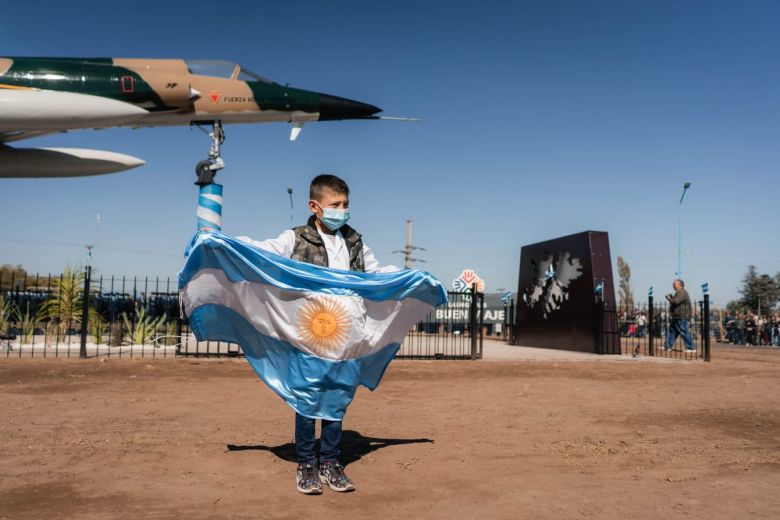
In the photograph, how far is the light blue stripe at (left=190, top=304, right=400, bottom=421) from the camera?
4.11m

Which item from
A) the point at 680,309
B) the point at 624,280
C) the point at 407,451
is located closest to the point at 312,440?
the point at 407,451

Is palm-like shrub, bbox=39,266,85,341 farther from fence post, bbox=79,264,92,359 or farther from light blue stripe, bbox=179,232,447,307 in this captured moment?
light blue stripe, bbox=179,232,447,307

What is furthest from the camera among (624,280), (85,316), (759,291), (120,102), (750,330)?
(759,291)

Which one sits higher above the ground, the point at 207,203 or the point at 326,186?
the point at 326,186

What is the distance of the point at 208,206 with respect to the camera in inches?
163

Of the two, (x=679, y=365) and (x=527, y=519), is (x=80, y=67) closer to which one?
(x=527, y=519)

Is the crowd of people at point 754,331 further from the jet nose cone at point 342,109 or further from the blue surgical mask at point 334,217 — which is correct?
the blue surgical mask at point 334,217

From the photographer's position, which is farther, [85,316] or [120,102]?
[85,316]

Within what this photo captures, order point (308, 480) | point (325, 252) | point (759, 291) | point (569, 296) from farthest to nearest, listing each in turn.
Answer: point (759, 291) → point (569, 296) → point (325, 252) → point (308, 480)

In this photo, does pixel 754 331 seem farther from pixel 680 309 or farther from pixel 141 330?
pixel 141 330

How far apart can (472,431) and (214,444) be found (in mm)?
2590

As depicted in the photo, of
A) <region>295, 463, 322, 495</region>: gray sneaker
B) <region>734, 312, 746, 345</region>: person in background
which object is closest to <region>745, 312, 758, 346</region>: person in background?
<region>734, 312, 746, 345</region>: person in background

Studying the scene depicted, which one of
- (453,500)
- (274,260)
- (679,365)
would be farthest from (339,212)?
(679,365)

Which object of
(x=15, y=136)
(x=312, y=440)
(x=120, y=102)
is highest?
(x=120, y=102)
